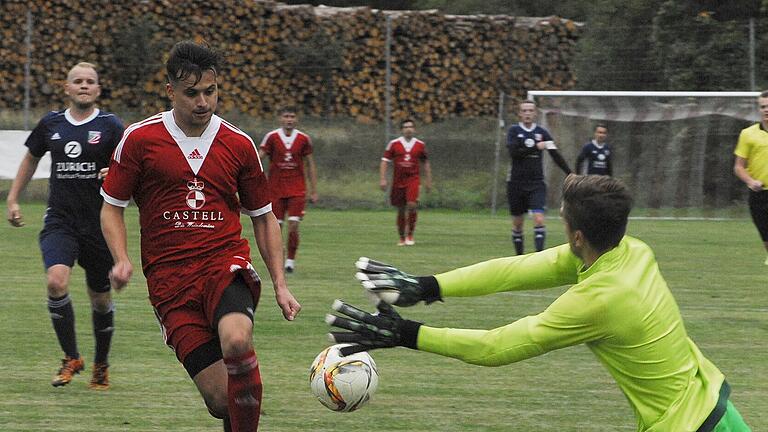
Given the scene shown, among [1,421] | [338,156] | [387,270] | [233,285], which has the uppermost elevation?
[387,270]

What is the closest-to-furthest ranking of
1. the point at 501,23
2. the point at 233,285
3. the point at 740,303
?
the point at 233,285 < the point at 740,303 < the point at 501,23

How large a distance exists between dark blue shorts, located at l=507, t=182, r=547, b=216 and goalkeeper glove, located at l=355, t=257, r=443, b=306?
10.9m

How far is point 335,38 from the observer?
2414 centimetres

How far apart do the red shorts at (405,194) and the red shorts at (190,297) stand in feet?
39.4

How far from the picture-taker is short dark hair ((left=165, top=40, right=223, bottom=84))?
4947 millimetres

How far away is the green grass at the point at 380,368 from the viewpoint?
632 centimetres

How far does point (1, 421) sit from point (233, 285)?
2019 mm

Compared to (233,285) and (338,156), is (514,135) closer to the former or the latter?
(338,156)

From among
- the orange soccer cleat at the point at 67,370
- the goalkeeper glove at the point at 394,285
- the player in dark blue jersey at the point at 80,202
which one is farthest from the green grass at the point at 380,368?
the goalkeeper glove at the point at 394,285

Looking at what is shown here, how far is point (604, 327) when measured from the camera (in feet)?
12.2

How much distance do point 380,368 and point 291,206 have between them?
6194mm

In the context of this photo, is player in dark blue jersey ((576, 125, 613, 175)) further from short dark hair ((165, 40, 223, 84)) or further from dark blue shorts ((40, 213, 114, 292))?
short dark hair ((165, 40, 223, 84))

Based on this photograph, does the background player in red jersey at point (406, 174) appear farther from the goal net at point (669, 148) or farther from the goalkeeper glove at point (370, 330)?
the goalkeeper glove at point (370, 330)

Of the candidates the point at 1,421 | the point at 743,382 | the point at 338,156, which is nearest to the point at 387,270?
the point at 1,421
